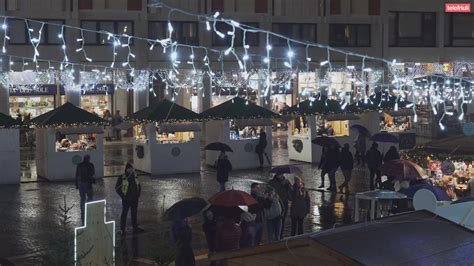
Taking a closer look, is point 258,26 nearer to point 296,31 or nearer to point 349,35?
point 296,31

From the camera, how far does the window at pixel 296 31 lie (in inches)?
1598

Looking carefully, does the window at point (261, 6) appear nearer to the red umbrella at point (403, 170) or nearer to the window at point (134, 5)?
the window at point (134, 5)

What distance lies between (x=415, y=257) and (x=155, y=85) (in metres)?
34.7

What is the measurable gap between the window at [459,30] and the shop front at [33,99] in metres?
22.2

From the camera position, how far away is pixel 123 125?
30078 mm

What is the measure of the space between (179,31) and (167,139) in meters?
10.4

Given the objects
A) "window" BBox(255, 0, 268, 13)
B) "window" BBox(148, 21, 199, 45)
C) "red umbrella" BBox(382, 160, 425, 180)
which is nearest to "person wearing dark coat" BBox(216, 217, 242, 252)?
"red umbrella" BBox(382, 160, 425, 180)

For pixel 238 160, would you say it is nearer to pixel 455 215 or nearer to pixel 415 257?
pixel 455 215

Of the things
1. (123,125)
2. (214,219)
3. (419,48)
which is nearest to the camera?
(214,219)

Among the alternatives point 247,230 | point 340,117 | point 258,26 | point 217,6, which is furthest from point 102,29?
point 247,230

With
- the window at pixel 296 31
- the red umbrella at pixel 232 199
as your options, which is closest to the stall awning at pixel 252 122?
the window at pixel 296 31

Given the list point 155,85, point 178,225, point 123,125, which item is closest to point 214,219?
point 178,225

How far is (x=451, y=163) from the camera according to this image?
66.6ft

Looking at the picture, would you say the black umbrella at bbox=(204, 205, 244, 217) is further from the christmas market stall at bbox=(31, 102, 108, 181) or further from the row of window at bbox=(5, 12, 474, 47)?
the row of window at bbox=(5, 12, 474, 47)
